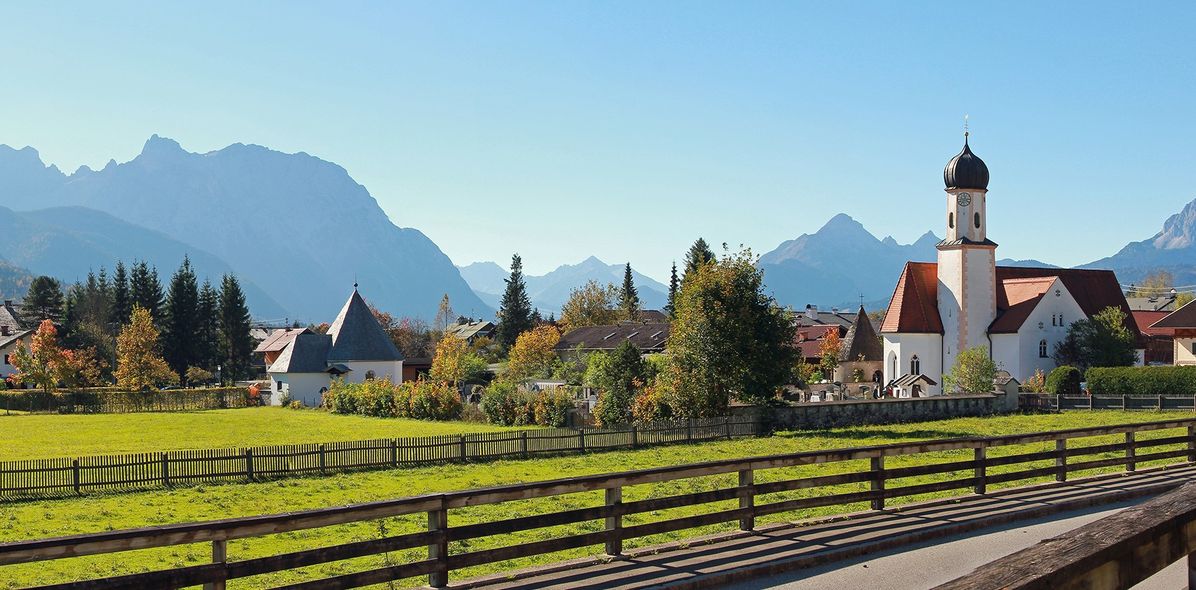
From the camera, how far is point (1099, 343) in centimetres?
7088

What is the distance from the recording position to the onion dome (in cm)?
7906

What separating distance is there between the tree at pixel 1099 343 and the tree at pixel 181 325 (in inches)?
3350

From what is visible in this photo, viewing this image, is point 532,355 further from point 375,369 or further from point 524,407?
point 524,407

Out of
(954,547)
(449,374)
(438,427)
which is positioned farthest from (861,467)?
(449,374)

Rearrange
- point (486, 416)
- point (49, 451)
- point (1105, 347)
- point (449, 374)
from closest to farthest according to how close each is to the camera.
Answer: point (49, 451) < point (486, 416) < point (1105, 347) < point (449, 374)

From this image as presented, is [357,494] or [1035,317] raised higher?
[1035,317]

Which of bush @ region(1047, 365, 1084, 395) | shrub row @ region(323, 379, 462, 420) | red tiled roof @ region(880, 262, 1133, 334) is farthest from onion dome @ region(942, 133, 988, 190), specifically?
shrub row @ region(323, 379, 462, 420)

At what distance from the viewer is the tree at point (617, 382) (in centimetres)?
5109

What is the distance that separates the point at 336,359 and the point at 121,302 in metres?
36.6

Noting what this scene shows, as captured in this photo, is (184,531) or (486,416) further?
(486,416)

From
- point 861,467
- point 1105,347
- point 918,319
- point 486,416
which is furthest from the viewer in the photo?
point 918,319

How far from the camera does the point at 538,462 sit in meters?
36.7

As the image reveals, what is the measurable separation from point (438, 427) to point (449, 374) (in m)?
33.0

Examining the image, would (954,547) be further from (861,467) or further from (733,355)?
(733,355)
